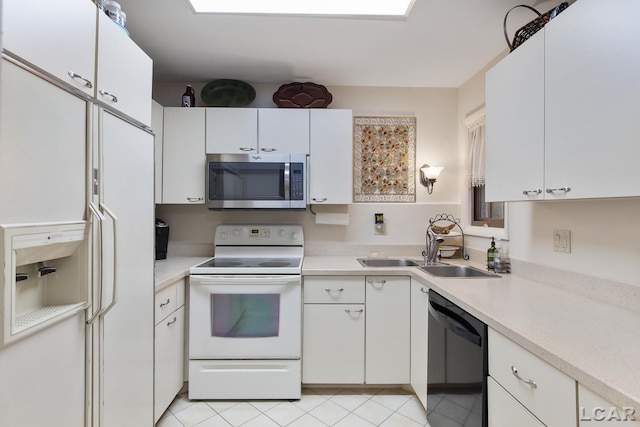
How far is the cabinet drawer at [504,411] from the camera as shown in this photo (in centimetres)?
93

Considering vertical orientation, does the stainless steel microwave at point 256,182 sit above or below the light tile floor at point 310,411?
above

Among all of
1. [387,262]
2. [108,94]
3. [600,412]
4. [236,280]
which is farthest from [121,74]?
[387,262]

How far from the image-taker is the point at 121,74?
1198mm

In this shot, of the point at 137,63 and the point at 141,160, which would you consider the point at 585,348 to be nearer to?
the point at 141,160

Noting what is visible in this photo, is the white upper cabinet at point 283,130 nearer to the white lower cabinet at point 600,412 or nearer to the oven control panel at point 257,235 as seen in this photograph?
the oven control panel at point 257,235

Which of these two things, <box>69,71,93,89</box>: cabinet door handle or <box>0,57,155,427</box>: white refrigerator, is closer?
<box>0,57,155,427</box>: white refrigerator

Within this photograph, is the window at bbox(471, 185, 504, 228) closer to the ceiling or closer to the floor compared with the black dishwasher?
closer to the ceiling

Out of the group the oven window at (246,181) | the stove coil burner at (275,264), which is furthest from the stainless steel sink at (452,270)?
the oven window at (246,181)

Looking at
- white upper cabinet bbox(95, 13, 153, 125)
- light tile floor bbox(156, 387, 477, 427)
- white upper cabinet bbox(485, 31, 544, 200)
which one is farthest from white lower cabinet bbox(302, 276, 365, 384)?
white upper cabinet bbox(95, 13, 153, 125)

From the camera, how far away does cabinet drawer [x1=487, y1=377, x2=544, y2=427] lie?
0.93 meters

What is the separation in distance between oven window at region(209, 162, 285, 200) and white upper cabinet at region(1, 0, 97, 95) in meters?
1.24

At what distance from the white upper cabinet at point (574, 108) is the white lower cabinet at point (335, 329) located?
3.74 ft

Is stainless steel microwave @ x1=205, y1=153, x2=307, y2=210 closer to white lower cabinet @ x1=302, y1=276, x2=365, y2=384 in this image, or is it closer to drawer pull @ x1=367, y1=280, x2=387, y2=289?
white lower cabinet @ x1=302, y1=276, x2=365, y2=384

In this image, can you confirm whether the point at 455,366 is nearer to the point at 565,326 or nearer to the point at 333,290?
the point at 565,326
